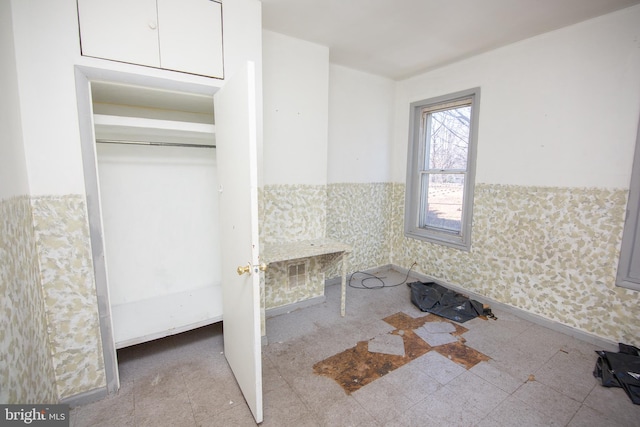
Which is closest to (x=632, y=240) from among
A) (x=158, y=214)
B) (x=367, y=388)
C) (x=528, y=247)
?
(x=528, y=247)

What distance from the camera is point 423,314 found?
2723 millimetres

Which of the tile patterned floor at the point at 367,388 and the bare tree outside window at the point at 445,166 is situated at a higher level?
the bare tree outside window at the point at 445,166

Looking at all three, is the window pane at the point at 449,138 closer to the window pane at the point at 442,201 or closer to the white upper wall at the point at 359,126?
the window pane at the point at 442,201

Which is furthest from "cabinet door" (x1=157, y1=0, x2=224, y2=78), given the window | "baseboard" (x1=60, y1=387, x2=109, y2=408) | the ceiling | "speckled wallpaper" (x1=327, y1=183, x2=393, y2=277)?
the window

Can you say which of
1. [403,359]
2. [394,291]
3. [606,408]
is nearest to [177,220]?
[403,359]

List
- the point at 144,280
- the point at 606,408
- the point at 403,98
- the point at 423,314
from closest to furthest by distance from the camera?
the point at 606,408 < the point at 144,280 < the point at 423,314 < the point at 403,98

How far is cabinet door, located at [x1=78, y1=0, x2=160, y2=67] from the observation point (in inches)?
57.6

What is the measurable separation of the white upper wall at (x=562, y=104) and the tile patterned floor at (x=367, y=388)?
141 centimetres

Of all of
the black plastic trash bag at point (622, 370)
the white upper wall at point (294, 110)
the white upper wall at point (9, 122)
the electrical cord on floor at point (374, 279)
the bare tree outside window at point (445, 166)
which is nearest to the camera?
the white upper wall at point (9, 122)

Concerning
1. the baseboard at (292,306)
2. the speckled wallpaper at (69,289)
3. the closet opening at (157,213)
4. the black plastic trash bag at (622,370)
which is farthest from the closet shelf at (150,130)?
the black plastic trash bag at (622,370)

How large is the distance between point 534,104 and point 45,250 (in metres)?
3.64

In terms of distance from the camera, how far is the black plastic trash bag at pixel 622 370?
174 centimetres

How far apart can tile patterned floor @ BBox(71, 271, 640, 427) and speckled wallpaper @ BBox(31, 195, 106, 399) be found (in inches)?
9.5

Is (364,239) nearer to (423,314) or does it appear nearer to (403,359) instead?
(423,314)
